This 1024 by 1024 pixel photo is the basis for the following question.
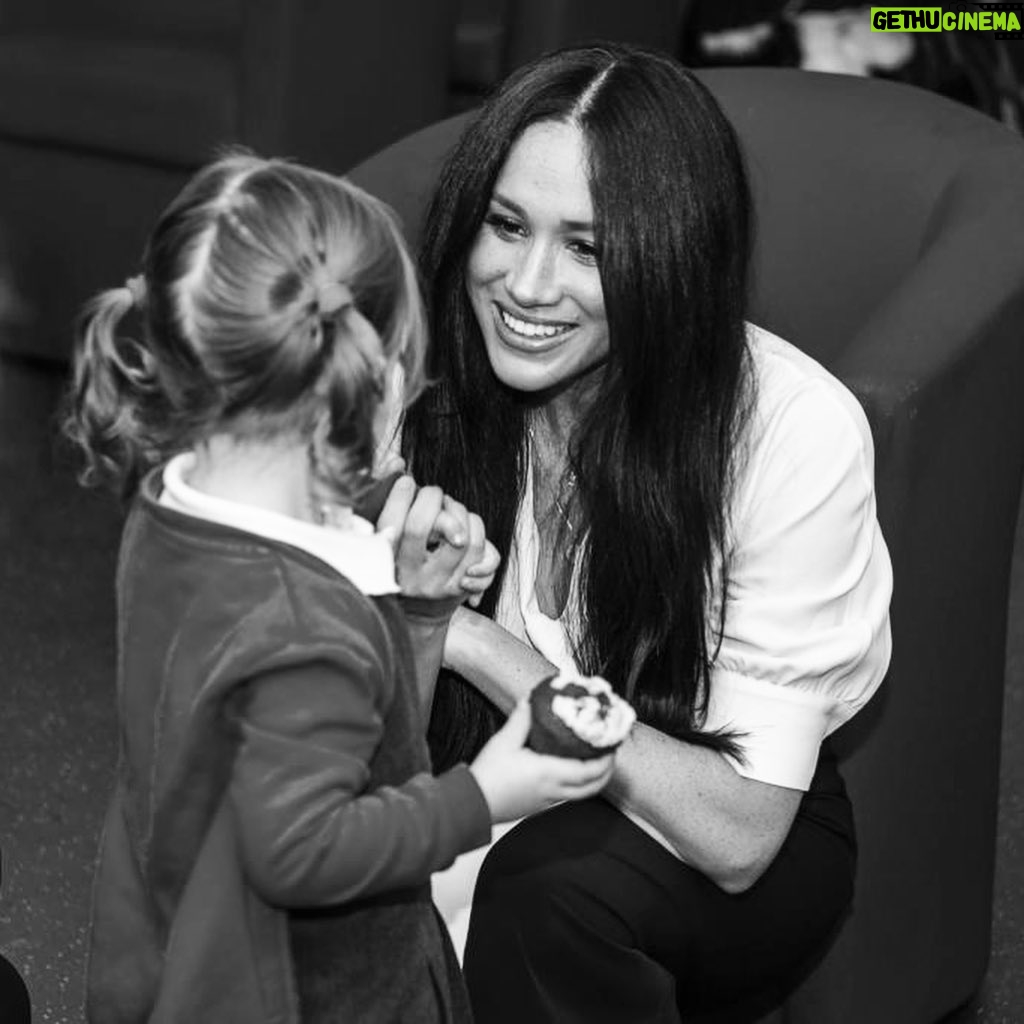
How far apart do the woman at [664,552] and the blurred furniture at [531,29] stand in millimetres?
1745

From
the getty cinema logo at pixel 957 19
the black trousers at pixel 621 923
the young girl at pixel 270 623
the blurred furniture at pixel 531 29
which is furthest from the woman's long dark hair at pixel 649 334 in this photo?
the getty cinema logo at pixel 957 19

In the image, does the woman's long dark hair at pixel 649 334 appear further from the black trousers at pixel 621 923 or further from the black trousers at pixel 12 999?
the black trousers at pixel 12 999

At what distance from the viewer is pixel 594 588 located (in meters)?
1.56

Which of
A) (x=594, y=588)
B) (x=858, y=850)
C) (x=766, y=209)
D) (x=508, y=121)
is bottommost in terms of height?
(x=858, y=850)

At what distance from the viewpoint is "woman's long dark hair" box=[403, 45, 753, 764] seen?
1.46 meters

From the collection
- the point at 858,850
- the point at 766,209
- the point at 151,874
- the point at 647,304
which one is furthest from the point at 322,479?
the point at 766,209

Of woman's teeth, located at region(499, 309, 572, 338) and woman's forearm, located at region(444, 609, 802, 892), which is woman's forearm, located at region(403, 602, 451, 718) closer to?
woman's forearm, located at region(444, 609, 802, 892)

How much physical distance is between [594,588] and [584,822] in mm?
171

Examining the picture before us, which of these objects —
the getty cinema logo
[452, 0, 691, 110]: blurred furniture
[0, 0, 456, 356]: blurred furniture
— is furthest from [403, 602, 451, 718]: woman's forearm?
the getty cinema logo

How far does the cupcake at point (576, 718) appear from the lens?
3.80ft

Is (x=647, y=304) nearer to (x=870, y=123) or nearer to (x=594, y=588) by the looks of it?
(x=594, y=588)

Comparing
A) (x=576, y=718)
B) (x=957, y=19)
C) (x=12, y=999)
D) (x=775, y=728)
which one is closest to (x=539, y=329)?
(x=775, y=728)

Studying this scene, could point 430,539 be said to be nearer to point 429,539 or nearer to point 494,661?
point 429,539

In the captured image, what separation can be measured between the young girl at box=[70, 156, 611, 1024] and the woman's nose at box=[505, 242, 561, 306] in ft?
0.92
